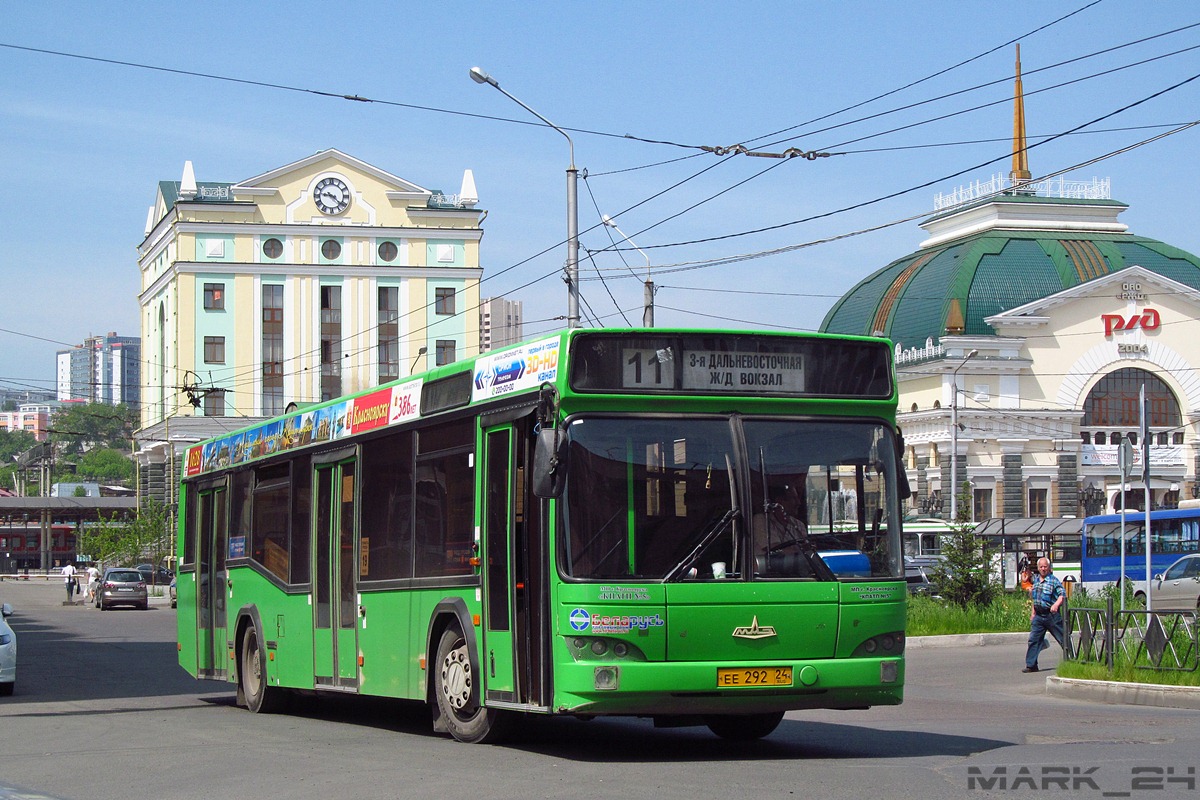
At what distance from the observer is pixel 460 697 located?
11.5m

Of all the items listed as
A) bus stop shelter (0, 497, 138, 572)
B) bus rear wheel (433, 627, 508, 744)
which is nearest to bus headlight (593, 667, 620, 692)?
bus rear wheel (433, 627, 508, 744)

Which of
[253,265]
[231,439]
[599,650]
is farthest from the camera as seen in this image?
[253,265]

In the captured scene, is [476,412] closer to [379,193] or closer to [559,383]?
[559,383]

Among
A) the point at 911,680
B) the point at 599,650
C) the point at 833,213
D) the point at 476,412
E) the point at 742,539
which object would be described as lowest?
the point at 911,680

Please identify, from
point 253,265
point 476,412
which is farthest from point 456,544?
point 253,265

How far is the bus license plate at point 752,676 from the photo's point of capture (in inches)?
395

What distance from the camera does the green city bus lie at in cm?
994

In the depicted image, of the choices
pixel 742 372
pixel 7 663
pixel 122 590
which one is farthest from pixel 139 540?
pixel 742 372

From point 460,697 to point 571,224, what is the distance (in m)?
14.0

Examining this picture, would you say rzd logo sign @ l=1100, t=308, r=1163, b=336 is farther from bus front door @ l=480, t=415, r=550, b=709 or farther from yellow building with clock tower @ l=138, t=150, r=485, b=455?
bus front door @ l=480, t=415, r=550, b=709

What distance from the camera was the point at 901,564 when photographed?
1065cm

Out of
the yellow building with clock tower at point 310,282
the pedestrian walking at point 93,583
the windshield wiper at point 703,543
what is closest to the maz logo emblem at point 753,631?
the windshield wiper at point 703,543

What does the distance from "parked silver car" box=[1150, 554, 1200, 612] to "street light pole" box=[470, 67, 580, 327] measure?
58.6 ft

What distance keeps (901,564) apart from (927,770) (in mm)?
1473
